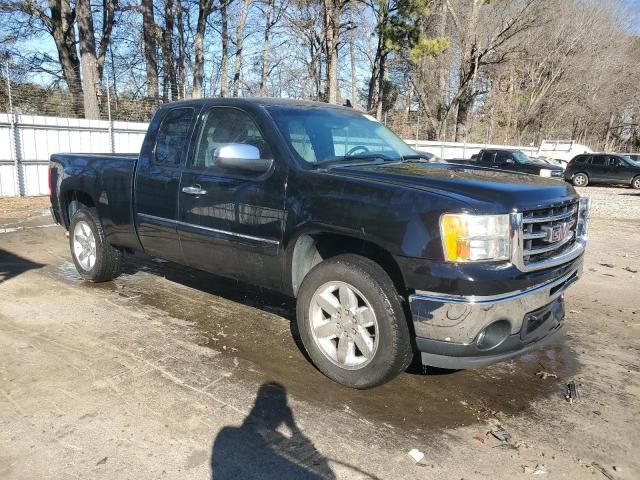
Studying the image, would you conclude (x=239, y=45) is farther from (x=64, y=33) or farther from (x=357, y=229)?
(x=357, y=229)

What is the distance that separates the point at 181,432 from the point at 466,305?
1748mm

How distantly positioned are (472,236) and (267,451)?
1.62m

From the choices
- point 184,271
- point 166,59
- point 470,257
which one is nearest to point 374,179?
point 470,257

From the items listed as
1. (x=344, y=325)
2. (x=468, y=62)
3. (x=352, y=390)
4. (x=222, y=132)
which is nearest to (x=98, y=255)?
(x=222, y=132)

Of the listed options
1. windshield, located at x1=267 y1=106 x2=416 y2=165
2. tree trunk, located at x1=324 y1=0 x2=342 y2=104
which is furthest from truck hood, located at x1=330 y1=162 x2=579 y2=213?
tree trunk, located at x1=324 y1=0 x2=342 y2=104

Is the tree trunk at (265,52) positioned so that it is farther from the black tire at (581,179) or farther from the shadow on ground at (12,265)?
the shadow on ground at (12,265)

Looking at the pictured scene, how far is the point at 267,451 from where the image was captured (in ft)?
9.00

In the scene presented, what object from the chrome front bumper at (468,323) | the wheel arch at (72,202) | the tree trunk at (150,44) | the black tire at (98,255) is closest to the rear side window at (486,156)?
the tree trunk at (150,44)

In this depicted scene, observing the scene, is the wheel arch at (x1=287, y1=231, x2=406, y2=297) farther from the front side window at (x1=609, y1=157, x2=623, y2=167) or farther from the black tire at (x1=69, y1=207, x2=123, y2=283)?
the front side window at (x1=609, y1=157, x2=623, y2=167)

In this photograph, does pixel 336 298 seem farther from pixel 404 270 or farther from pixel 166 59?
pixel 166 59

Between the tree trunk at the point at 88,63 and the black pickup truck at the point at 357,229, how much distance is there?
482 inches

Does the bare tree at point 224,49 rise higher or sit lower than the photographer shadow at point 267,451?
higher

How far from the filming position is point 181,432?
2.90 metres

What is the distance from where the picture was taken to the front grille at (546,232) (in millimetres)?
3104
